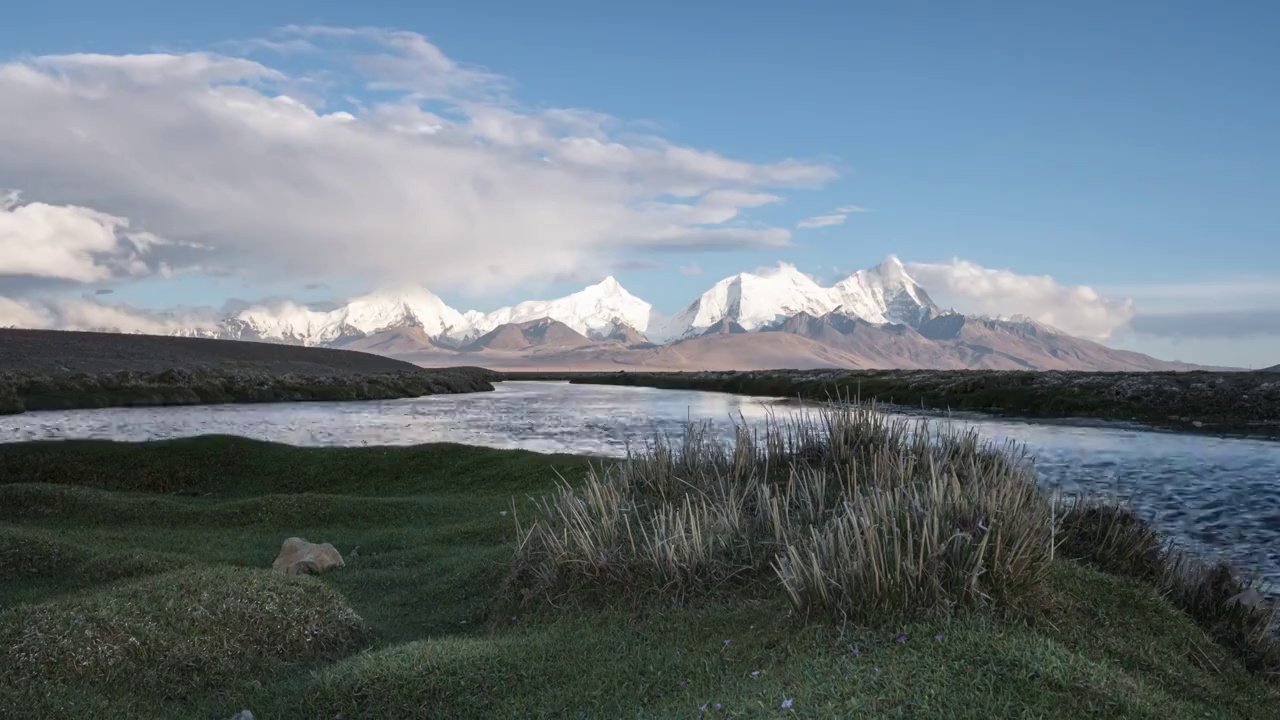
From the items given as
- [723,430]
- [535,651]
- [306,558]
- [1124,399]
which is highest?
[1124,399]

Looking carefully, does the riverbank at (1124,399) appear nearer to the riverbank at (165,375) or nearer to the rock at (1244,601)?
the rock at (1244,601)

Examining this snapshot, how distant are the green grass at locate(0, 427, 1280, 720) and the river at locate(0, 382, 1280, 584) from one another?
5.53 m

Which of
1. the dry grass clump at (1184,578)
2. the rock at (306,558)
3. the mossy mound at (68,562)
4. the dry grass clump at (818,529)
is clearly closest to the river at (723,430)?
A: the dry grass clump at (1184,578)

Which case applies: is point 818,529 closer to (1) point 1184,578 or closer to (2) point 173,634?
(1) point 1184,578

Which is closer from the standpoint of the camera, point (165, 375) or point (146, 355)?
point (165, 375)

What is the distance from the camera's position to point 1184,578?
10.5m

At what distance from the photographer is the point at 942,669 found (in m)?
6.20

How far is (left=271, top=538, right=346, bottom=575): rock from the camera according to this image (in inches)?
550

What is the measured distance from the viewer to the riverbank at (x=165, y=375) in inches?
2237

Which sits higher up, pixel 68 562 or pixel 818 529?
pixel 818 529

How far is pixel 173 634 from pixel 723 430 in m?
32.7

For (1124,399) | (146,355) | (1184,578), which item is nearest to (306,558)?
(1184,578)

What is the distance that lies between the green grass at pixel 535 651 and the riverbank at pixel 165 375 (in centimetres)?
4685

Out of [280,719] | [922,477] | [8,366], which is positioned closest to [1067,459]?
[922,477]
